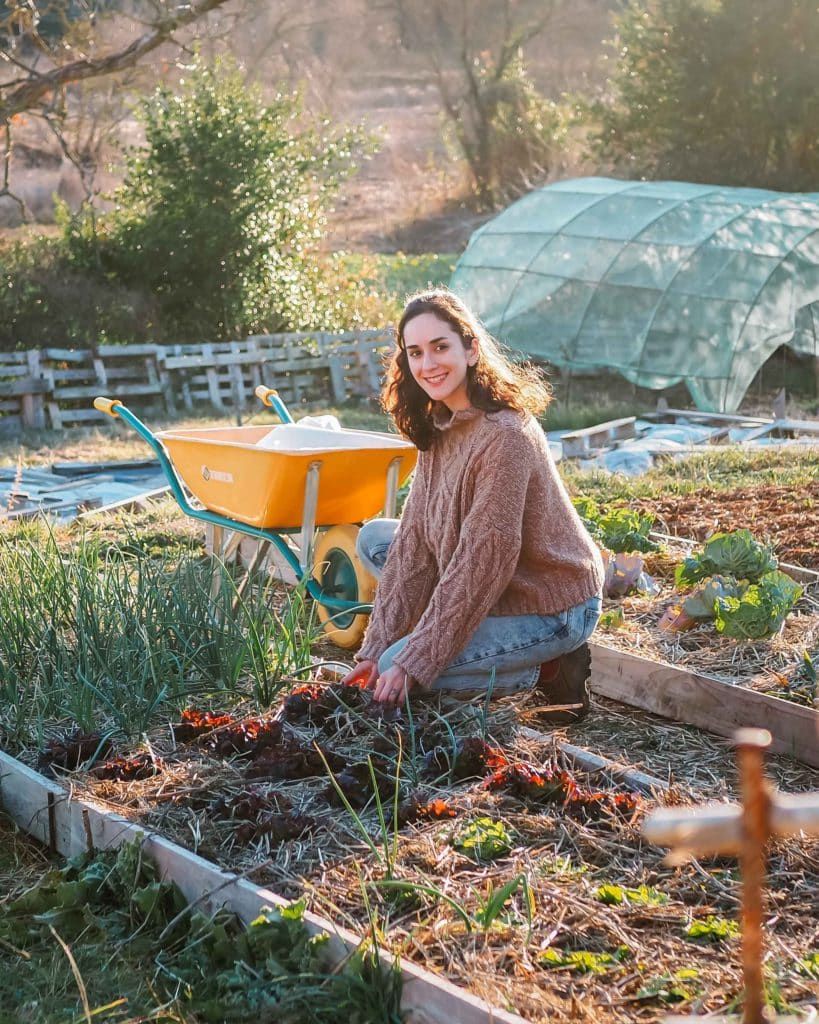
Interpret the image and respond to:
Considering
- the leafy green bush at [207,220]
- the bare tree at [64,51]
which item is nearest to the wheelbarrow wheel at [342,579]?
the bare tree at [64,51]

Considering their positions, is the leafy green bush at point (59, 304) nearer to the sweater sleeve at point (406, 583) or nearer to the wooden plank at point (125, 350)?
the wooden plank at point (125, 350)

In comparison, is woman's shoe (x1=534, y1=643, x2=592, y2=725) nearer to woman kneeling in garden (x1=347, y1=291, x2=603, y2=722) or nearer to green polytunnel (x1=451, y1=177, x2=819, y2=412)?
woman kneeling in garden (x1=347, y1=291, x2=603, y2=722)

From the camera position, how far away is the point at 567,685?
343 centimetres

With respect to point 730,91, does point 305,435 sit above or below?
below

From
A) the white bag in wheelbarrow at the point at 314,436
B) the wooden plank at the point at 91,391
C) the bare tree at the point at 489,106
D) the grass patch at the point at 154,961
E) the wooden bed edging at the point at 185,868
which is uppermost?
the bare tree at the point at 489,106

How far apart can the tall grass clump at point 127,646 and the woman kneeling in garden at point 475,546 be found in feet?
1.01

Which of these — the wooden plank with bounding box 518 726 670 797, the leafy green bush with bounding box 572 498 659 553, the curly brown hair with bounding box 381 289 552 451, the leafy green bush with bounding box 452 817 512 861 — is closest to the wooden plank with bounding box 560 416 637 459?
the leafy green bush with bounding box 572 498 659 553

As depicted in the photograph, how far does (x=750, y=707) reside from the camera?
3.30m

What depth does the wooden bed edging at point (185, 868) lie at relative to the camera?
1.92 metres

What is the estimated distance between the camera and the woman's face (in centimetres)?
322

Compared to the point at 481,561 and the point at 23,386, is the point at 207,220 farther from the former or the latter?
the point at 481,561

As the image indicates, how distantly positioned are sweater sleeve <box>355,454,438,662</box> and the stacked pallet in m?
7.36

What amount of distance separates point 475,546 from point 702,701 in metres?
0.86

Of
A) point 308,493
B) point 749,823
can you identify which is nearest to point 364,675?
point 308,493
